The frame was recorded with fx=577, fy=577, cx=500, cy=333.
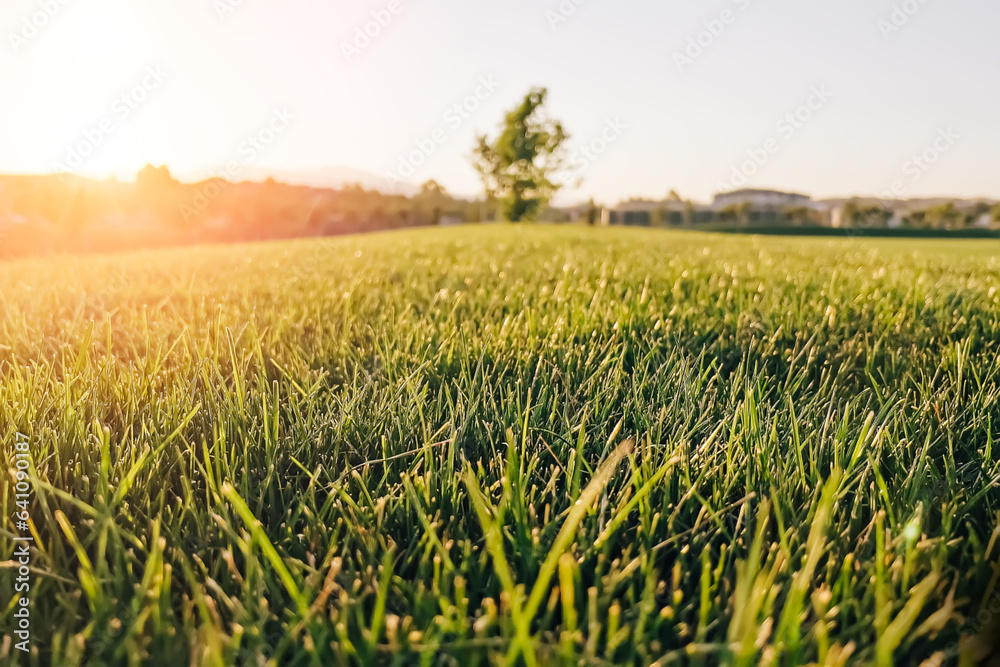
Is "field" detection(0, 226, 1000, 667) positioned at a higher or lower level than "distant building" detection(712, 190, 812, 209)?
lower

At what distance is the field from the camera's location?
2.38 feet

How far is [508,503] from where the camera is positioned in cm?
97

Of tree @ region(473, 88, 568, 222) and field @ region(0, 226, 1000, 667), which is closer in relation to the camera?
field @ region(0, 226, 1000, 667)

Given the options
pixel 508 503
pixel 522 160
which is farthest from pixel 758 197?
pixel 508 503

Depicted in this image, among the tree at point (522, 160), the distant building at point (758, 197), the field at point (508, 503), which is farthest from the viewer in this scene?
the distant building at point (758, 197)

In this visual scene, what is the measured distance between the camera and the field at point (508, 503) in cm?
72

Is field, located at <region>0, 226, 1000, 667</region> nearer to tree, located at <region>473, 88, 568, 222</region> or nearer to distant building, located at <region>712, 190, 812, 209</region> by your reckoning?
tree, located at <region>473, 88, 568, 222</region>

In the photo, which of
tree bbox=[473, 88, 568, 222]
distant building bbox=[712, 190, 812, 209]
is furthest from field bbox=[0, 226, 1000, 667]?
distant building bbox=[712, 190, 812, 209]

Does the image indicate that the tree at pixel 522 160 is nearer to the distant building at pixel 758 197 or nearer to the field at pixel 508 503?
the field at pixel 508 503

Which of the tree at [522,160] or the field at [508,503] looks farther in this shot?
the tree at [522,160]

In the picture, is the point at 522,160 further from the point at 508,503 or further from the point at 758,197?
the point at 758,197

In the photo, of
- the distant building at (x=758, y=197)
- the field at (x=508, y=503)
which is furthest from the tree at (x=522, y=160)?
the distant building at (x=758, y=197)

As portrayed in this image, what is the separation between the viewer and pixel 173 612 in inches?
31.2

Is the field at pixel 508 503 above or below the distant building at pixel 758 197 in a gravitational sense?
below
